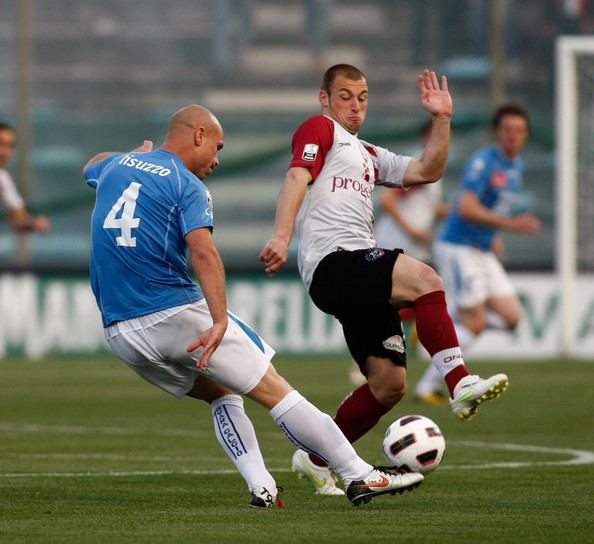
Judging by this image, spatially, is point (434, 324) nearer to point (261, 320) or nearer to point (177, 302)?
Answer: point (177, 302)

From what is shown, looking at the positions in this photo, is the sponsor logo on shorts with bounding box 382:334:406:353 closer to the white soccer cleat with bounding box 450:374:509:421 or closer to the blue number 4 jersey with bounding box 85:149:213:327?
the white soccer cleat with bounding box 450:374:509:421

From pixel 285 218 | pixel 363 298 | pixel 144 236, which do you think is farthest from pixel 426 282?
pixel 144 236

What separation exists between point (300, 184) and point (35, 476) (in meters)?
2.14

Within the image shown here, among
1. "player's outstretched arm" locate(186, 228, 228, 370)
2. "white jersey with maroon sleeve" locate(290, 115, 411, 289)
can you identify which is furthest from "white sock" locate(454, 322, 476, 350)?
"player's outstretched arm" locate(186, 228, 228, 370)

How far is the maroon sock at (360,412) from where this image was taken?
305 inches

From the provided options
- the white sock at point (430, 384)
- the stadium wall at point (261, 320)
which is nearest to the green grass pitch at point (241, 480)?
the white sock at point (430, 384)

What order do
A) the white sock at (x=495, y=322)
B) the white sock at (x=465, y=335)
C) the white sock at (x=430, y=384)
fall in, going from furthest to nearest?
the white sock at (x=495, y=322)
the white sock at (x=465, y=335)
the white sock at (x=430, y=384)

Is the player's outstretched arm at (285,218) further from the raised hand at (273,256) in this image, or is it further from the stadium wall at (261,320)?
the stadium wall at (261,320)

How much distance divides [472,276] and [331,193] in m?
6.69

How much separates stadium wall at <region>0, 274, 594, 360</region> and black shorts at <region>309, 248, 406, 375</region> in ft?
38.6

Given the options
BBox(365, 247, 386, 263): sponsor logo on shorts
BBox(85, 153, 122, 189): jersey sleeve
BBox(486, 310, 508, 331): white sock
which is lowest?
BBox(486, 310, 508, 331): white sock

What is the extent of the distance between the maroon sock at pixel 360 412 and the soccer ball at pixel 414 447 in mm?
514

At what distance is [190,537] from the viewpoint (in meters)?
5.71

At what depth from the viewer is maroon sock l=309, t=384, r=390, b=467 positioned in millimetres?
7734
